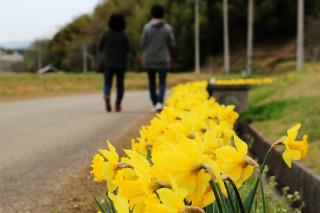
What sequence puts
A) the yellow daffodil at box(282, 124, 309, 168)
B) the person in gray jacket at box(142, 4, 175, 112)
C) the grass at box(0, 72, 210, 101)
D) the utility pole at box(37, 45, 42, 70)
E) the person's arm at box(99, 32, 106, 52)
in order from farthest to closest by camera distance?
the utility pole at box(37, 45, 42, 70) → the grass at box(0, 72, 210, 101) → the person's arm at box(99, 32, 106, 52) → the person in gray jacket at box(142, 4, 175, 112) → the yellow daffodil at box(282, 124, 309, 168)

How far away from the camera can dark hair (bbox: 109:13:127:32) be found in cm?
1277

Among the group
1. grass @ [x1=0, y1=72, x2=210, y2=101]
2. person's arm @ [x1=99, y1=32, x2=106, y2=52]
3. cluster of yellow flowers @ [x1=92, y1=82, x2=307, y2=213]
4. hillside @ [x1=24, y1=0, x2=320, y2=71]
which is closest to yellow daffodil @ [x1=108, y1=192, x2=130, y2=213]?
cluster of yellow flowers @ [x1=92, y1=82, x2=307, y2=213]

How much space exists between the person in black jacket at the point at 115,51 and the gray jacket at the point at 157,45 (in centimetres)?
76

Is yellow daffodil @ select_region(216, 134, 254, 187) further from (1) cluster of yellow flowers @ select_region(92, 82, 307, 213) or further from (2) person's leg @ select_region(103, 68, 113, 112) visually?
(2) person's leg @ select_region(103, 68, 113, 112)

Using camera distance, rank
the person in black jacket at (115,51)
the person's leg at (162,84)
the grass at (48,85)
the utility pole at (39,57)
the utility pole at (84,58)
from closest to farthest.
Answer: the person's leg at (162,84) → the person in black jacket at (115,51) → the grass at (48,85) → the utility pole at (84,58) → the utility pole at (39,57)

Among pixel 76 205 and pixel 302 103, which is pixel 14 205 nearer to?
pixel 76 205

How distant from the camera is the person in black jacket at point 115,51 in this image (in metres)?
12.8

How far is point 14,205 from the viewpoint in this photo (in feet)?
13.9

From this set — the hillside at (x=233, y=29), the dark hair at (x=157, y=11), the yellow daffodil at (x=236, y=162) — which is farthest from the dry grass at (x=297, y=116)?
the hillside at (x=233, y=29)

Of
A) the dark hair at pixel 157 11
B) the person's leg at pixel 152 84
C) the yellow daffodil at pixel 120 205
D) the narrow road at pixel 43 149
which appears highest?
the dark hair at pixel 157 11

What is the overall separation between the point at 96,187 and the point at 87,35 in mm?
96590

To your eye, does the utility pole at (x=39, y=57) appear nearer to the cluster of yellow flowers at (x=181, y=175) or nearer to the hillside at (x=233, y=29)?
the hillside at (x=233, y=29)

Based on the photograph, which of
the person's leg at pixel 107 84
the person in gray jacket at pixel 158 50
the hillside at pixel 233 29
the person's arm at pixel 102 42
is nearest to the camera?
the person in gray jacket at pixel 158 50

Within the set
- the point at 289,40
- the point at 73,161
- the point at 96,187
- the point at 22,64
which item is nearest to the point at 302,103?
the point at 73,161
